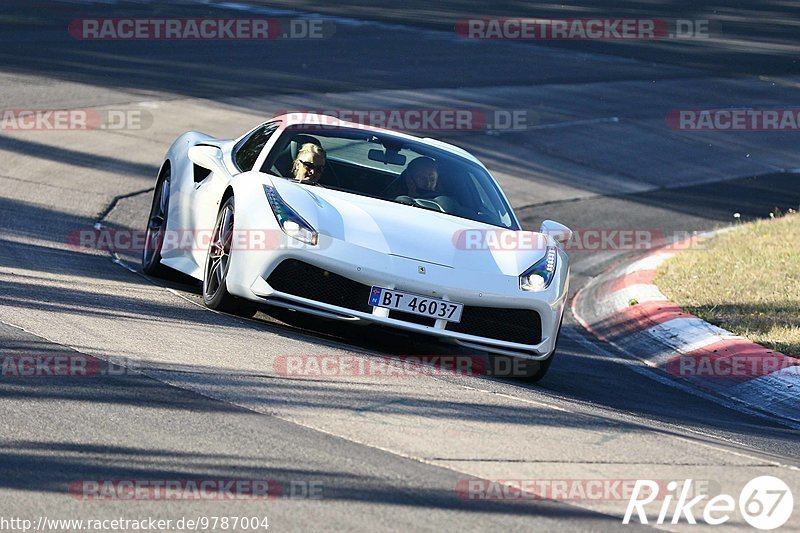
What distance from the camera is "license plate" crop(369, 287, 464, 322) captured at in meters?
7.18

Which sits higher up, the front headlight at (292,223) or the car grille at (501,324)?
the front headlight at (292,223)

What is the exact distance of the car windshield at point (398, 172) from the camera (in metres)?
8.34

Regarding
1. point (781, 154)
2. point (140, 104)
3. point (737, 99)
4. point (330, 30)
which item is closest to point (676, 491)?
point (140, 104)

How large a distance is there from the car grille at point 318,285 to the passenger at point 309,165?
107cm

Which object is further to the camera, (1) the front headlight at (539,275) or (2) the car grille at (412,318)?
(1) the front headlight at (539,275)

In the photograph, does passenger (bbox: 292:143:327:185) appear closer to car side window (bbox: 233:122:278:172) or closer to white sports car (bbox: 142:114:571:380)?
white sports car (bbox: 142:114:571:380)

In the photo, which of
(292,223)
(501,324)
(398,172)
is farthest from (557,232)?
(292,223)

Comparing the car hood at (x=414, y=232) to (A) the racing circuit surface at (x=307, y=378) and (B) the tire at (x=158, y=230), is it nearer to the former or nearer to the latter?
(A) the racing circuit surface at (x=307, y=378)

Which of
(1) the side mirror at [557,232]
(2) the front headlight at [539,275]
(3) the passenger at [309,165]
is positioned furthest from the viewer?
(1) the side mirror at [557,232]

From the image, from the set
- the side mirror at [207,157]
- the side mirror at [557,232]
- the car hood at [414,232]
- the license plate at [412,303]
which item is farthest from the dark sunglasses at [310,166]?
the side mirror at [557,232]

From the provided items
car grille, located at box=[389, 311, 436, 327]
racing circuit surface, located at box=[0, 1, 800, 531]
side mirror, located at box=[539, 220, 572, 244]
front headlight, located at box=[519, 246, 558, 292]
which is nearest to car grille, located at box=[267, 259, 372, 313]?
car grille, located at box=[389, 311, 436, 327]

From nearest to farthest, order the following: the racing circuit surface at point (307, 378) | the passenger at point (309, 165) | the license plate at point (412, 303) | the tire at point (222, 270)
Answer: the racing circuit surface at point (307, 378), the license plate at point (412, 303), the tire at point (222, 270), the passenger at point (309, 165)

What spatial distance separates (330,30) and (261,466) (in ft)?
80.5

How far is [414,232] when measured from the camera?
7609 millimetres
